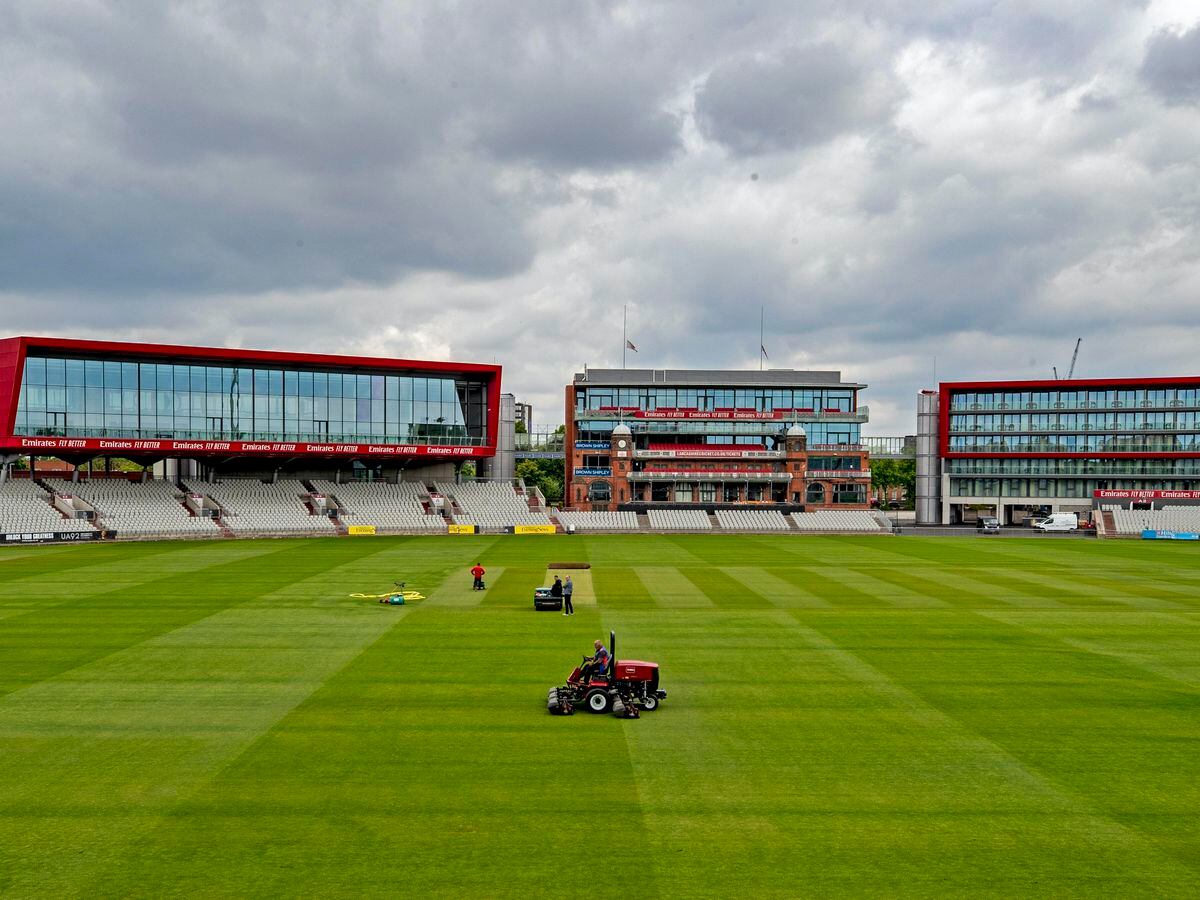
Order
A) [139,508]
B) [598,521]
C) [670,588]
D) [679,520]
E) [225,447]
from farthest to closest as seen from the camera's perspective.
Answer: [679,520] → [598,521] → [225,447] → [139,508] → [670,588]

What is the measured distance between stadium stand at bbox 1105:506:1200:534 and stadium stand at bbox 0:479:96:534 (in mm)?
97902

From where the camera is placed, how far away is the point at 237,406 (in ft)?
254

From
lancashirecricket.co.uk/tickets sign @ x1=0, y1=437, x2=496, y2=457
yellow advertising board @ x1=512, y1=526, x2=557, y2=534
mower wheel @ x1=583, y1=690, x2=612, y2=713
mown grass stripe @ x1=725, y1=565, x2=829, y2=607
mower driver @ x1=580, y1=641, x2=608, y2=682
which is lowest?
mown grass stripe @ x1=725, y1=565, x2=829, y2=607

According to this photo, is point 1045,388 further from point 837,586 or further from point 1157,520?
point 837,586

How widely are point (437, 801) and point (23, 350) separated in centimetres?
7241

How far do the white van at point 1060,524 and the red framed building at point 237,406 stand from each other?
196 ft

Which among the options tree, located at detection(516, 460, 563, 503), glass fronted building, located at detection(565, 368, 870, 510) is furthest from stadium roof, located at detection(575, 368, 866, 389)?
tree, located at detection(516, 460, 563, 503)

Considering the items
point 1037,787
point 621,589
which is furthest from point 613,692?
point 621,589

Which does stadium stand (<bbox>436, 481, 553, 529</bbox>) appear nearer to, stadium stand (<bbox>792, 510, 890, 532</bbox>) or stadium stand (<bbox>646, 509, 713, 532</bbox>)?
stadium stand (<bbox>646, 509, 713, 532</bbox>)

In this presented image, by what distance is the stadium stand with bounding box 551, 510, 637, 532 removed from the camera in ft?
274

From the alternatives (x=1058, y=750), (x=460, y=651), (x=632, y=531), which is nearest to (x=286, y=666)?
(x=460, y=651)

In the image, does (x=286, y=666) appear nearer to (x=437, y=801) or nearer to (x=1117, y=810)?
(x=437, y=801)

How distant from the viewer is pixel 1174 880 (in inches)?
462

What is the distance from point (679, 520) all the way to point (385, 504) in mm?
30860
